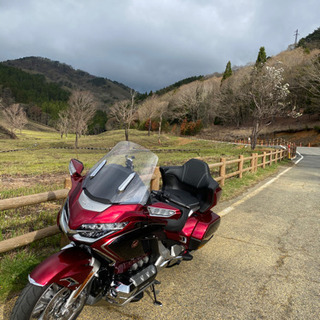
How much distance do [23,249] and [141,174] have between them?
2231 millimetres

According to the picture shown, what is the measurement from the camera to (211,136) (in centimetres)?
5753

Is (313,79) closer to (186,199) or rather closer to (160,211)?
(186,199)

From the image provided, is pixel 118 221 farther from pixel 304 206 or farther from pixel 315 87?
pixel 315 87

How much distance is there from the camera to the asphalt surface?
252cm

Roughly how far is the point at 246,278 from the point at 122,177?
2.13 metres

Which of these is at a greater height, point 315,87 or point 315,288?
point 315,87

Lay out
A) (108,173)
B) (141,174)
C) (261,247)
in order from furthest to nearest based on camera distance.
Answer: (261,247)
(141,174)
(108,173)

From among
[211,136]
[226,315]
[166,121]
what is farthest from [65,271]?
[166,121]

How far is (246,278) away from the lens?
315cm

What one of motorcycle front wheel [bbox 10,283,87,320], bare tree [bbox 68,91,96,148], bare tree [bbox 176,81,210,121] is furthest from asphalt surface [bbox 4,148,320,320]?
bare tree [bbox 176,81,210,121]

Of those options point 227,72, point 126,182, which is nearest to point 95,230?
point 126,182

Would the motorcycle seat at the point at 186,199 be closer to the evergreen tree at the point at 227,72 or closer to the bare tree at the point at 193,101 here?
the bare tree at the point at 193,101

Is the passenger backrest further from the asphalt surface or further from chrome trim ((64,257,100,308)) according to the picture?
chrome trim ((64,257,100,308))

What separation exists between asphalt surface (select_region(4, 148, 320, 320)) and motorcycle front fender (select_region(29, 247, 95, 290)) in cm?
49
